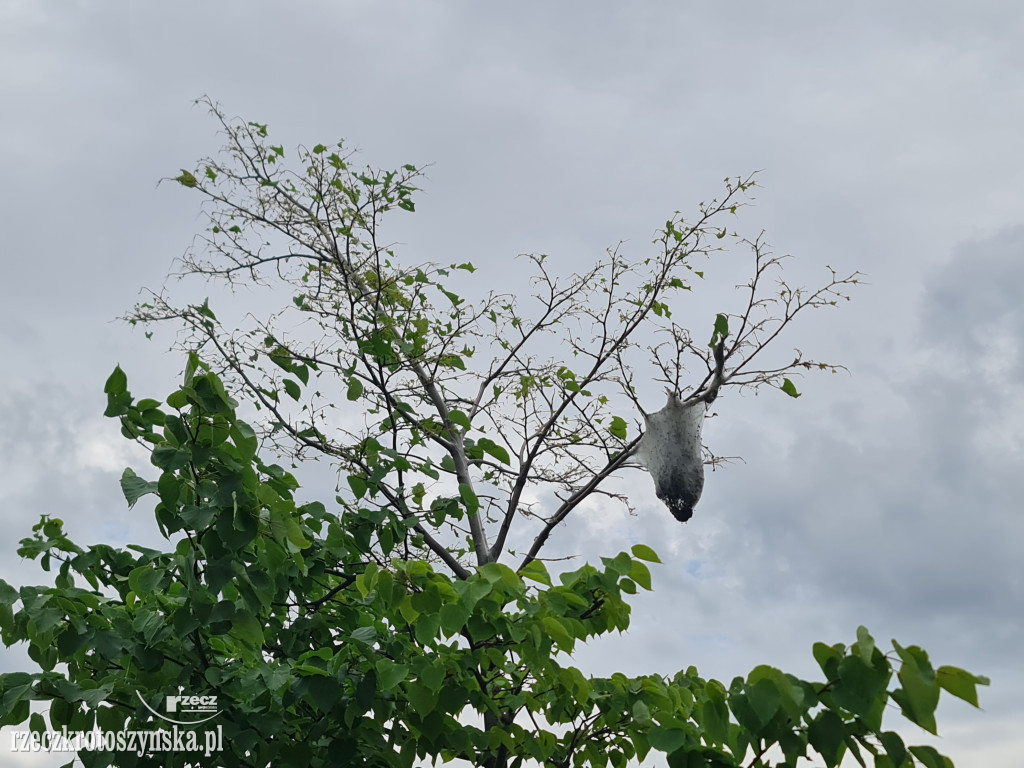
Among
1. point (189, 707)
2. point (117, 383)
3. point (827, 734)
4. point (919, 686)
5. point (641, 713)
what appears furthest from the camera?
point (189, 707)

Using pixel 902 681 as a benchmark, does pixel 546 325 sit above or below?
above

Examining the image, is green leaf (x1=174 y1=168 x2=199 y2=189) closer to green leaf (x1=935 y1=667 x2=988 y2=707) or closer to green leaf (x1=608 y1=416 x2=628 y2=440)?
green leaf (x1=608 y1=416 x2=628 y2=440)

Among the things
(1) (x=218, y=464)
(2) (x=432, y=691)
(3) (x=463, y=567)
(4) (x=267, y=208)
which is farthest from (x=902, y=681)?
(4) (x=267, y=208)

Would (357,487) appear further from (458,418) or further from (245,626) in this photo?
(245,626)

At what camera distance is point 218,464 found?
2637 millimetres

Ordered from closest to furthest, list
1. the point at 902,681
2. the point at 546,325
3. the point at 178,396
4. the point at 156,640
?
1. the point at 902,681
2. the point at 178,396
3. the point at 156,640
4. the point at 546,325

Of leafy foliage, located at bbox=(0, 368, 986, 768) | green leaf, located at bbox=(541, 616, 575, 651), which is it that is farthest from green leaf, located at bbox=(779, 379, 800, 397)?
green leaf, located at bbox=(541, 616, 575, 651)

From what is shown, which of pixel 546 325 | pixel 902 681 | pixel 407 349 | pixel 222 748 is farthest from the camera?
pixel 546 325

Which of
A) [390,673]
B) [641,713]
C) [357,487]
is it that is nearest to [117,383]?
[390,673]

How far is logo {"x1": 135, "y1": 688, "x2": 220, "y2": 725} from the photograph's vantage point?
3211 mm

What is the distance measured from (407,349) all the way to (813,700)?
109 inches

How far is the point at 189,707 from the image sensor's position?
3.30 metres

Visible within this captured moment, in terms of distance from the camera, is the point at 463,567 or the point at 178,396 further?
the point at 463,567

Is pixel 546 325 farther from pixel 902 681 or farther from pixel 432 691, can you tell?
pixel 902 681
